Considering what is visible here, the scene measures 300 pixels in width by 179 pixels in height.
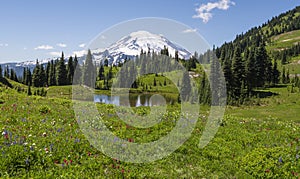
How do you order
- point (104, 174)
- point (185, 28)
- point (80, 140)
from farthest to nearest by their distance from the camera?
point (185, 28) → point (80, 140) → point (104, 174)

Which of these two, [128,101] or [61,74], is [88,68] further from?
[61,74]

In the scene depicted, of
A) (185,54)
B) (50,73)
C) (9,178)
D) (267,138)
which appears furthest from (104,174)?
(50,73)

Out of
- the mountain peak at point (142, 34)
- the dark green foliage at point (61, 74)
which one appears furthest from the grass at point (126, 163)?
the dark green foliage at point (61, 74)

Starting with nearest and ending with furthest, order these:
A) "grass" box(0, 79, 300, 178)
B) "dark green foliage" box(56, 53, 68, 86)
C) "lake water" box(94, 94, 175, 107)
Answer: "grass" box(0, 79, 300, 178), "lake water" box(94, 94, 175, 107), "dark green foliage" box(56, 53, 68, 86)

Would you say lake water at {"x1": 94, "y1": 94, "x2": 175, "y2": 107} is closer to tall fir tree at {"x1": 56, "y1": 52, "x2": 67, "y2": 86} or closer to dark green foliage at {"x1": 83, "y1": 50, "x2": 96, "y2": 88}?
dark green foliage at {"x1": 83, "y1": 50, "x2": 96, "y2": 88}

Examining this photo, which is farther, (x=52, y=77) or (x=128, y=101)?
(x=52, y=77)

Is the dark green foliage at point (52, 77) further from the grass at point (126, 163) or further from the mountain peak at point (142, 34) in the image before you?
the mountain peak at point (142, 34)

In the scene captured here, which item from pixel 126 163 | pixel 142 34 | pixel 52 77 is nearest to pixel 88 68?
pixel 142 34

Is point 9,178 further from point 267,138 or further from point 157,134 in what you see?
point 267,138

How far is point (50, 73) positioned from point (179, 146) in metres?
133

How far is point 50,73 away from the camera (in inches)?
5236

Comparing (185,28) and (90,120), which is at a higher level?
(185,28)

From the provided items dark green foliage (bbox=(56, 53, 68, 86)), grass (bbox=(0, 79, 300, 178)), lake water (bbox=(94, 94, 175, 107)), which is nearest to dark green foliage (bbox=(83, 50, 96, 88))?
grass (bbox=(0, 79, 300, 178))

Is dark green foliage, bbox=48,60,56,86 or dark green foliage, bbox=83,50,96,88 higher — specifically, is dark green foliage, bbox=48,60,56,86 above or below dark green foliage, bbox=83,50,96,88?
above
